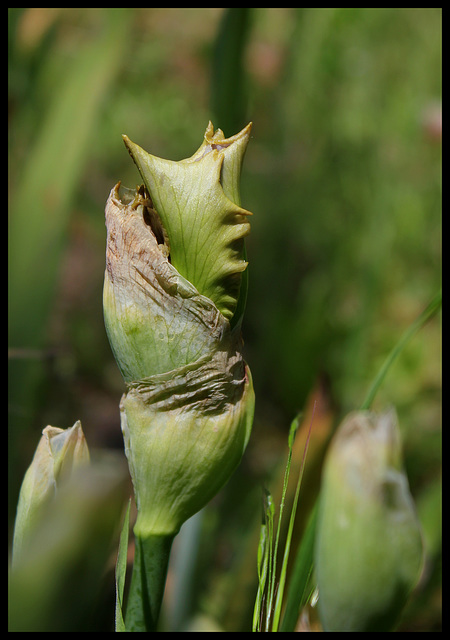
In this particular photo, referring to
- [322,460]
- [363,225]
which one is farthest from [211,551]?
[363,225]

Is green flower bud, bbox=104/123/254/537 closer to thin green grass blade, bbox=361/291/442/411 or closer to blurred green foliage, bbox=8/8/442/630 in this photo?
thin green grass blade, bbox=361/291/442/411

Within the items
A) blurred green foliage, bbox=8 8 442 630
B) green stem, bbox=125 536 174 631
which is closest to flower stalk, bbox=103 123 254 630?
green stem, bbox=125 536 174 631

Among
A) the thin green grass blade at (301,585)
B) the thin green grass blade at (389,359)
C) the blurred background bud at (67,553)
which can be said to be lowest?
the thin green grass blade at (301,585)

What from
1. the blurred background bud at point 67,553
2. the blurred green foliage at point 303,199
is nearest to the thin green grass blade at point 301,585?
the blurred background bud at point 67,553

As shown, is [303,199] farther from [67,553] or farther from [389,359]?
[67,553]

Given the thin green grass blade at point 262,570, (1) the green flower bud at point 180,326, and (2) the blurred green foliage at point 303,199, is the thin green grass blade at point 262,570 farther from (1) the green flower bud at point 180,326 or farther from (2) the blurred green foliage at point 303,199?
(2) the blurred green foliage at point 303,199
